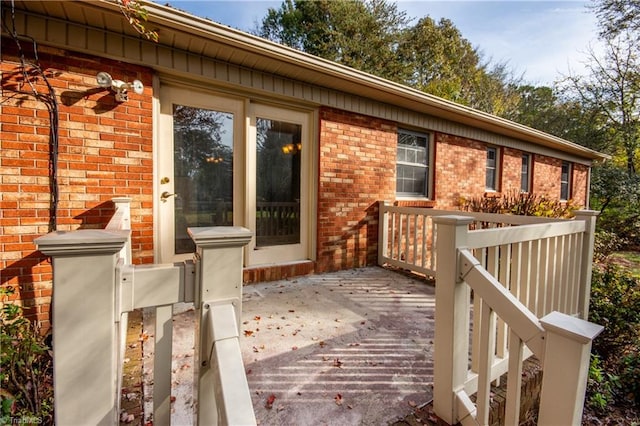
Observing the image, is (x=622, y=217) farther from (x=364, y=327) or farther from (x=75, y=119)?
(x=75, y=119)

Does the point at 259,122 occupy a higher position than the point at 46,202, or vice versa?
the point at 259,122

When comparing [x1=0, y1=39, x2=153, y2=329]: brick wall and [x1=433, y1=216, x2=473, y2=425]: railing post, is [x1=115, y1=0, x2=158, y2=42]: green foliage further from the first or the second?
[x1=433, y1=216, x2=473, y2=425]: railing post

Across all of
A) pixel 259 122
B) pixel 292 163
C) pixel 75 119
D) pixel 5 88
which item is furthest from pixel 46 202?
pixel 292 163

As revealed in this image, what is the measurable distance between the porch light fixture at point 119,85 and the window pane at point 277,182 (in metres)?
1.37

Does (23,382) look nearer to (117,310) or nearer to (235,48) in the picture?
(117,310)

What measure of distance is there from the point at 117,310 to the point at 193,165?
9.15 ft

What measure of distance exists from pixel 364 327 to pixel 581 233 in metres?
2.22

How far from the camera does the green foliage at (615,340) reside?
2604 millimetres

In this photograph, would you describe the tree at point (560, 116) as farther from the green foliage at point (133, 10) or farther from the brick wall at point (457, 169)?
the green foliage at point (133, 10)

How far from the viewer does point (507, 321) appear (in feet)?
4.43

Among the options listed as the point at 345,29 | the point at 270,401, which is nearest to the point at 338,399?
the point at 270,401

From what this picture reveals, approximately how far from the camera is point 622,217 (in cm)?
997

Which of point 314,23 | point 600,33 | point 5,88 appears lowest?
point 5,88

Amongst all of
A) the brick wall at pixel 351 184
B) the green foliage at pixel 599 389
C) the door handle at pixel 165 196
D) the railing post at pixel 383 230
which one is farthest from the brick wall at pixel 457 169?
the door handle at pixel 165 196
